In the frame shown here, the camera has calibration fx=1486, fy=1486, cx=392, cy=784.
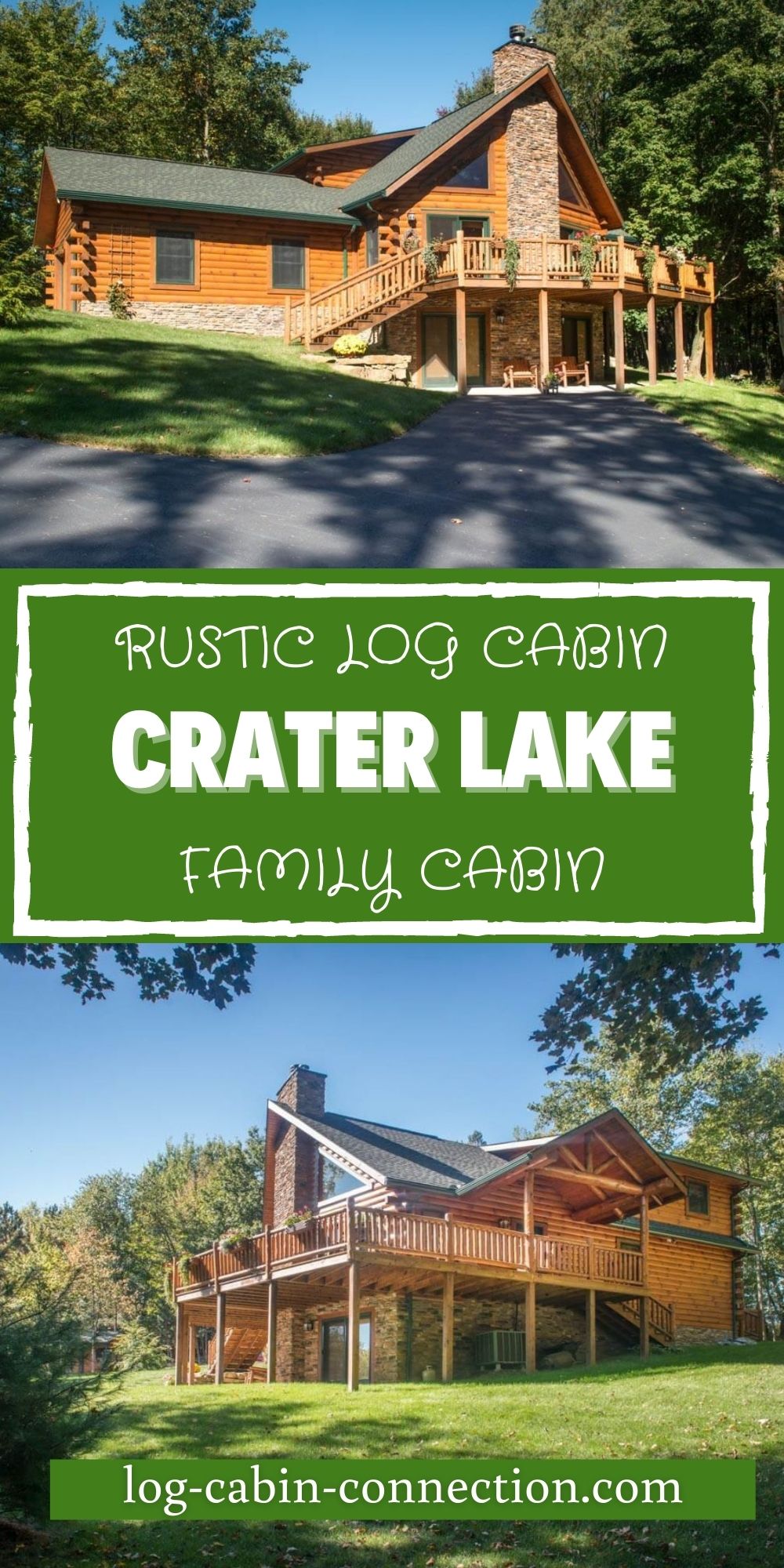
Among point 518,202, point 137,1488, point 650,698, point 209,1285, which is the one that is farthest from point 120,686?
point 518,202

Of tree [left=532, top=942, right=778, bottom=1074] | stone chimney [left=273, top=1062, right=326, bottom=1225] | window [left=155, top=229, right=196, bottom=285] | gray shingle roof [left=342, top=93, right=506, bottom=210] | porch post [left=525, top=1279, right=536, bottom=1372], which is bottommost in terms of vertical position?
porch post [left=525, top=1279, right=536, bottom=1372]

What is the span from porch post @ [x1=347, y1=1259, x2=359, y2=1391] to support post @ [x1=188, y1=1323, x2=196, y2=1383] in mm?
1274

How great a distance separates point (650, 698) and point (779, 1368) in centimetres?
872

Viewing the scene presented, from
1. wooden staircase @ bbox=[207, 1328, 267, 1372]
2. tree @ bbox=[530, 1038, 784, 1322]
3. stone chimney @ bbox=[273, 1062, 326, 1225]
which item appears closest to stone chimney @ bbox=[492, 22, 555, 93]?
tree @ bbox=[530, 1038, 784, 1322]

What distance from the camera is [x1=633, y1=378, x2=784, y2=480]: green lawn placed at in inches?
790

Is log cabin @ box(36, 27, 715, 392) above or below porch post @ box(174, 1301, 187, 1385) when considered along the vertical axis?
above

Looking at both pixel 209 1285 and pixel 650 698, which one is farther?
pixel 209 1285

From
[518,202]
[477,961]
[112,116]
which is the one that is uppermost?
[112,116]

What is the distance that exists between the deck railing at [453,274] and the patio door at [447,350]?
209cm

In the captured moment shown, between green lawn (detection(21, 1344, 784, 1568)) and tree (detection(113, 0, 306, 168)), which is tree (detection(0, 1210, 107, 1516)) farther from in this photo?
tree (detection(113, 0, 306, 168))

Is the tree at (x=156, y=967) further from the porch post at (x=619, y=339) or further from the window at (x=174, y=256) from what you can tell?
the window at (x=174, y=256)

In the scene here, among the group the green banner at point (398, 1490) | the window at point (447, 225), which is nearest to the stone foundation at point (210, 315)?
the window at point (447, 225)

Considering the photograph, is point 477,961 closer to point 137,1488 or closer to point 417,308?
point 137,1488

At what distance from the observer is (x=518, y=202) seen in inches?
1224
